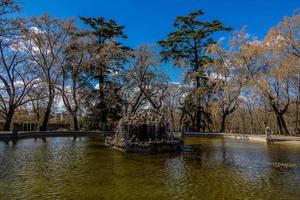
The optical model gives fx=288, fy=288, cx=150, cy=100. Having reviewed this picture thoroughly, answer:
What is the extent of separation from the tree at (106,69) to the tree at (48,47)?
3.34 m

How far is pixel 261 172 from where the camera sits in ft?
33.1

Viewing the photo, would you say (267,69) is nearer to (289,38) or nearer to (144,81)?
(289,38)

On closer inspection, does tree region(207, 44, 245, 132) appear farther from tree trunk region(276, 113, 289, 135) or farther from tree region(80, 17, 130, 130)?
tree region(80, 17, 130, 130)

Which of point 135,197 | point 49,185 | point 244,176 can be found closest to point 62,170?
point 49,185

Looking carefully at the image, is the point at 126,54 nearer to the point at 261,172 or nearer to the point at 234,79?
the point at 234,79

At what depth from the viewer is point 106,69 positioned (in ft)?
116

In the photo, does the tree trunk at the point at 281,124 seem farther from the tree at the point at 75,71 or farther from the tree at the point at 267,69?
the tree at the point at 75,71

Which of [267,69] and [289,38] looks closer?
[289,38]

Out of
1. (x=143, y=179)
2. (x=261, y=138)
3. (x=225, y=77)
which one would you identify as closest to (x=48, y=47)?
(x=225, y=77)

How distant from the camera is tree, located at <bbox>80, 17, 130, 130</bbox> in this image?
112 ft

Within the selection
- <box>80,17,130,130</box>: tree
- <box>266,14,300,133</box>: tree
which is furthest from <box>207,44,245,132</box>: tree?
<box>80,17,130,130</box>: tree

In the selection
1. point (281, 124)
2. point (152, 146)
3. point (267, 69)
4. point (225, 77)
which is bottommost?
point (152, 146)

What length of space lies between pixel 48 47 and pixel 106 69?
7.49 m

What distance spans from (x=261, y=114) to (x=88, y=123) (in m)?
28.4
